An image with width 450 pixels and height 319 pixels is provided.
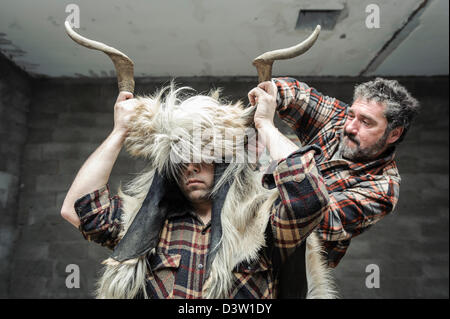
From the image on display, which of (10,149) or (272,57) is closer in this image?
(272,57)

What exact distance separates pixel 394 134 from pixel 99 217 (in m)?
1.06

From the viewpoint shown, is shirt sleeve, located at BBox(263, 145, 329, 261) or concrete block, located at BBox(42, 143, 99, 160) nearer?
shirt sleeve, located at BBox(263, 145, 329, 261)

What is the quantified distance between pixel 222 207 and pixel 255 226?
0.12m

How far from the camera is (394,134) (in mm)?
1224

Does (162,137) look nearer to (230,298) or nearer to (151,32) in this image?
(230,298)

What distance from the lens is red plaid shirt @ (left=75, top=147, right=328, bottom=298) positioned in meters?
0.76

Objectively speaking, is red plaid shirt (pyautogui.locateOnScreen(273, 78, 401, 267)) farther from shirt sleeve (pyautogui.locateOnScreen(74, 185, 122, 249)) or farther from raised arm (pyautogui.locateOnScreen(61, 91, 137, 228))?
shirt sleeve (pyautogui.locateOnScreen(74, 185, 122, 249))

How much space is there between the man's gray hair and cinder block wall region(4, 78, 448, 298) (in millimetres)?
1683

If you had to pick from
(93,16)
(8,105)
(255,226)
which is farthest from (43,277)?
(255,226)

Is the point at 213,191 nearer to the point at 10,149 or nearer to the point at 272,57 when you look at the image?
the point at 272,57

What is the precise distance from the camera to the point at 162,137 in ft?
3.18

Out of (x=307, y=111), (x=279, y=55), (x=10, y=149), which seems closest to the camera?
(x=279, y=55)

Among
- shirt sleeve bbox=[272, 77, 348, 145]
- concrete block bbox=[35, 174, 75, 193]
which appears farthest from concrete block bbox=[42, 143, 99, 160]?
shirt sleeve bbox=[272, 77, 348, 145]

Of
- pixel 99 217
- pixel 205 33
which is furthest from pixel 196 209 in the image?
pixel 205 33
